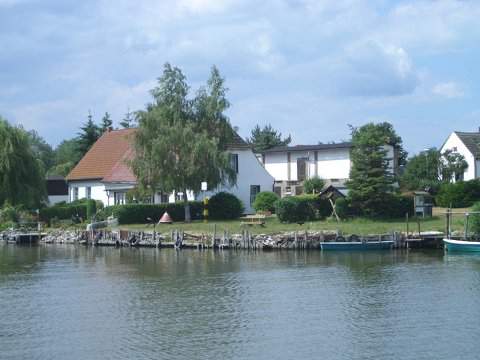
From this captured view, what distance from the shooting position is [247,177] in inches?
2498

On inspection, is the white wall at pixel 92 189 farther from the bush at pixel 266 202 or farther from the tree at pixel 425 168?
the tree at pixel 425 168

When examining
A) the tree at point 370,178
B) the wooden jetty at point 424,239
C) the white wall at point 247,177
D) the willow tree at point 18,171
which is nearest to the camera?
the wooden jetty at point 424,239

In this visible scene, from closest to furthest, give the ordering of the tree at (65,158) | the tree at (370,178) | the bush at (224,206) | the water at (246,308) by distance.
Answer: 1. the water at (246,308)
2. the tree at (370,178)
3. the bush at (224,206)
4. the tree at (65,158)

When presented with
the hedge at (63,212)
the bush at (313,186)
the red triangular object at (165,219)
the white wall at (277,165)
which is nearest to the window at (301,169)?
the white wall at (277,165)

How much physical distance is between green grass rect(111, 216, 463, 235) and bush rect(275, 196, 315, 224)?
60 cm

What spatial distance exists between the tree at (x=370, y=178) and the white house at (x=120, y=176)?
1366 cm

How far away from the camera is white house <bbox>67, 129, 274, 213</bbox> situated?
62812 millimetres

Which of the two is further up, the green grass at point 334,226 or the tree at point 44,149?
the tree at point 44,149

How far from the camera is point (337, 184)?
63.9 metres

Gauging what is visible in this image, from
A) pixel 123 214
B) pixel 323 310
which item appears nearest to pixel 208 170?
pixel 123 214

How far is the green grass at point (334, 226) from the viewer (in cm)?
4666

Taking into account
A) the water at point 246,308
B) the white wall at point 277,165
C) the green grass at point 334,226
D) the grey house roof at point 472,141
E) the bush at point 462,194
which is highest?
the grey house roof at point 472,141

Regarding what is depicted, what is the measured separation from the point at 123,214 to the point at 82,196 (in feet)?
49.0

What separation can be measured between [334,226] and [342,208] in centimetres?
269
